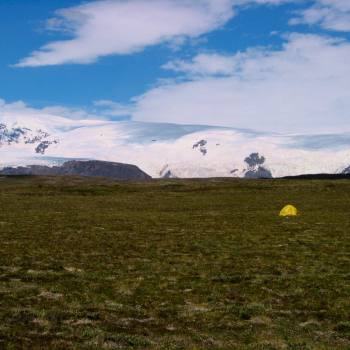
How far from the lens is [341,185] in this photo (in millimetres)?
134375

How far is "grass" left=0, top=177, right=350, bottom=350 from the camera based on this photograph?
18188mm

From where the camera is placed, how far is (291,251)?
37.5 m

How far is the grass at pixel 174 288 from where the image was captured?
1819 centimetres

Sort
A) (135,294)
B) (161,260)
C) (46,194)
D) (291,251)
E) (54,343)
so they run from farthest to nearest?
(46,194), (291,251), (161,260), (135,294), (54,343)

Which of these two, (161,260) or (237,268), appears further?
(161,260)

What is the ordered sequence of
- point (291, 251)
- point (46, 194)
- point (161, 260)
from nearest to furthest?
point (161, 260) < point (291, 251) < point (46, 194)

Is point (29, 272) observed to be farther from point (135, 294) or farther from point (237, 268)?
point (237, 268)

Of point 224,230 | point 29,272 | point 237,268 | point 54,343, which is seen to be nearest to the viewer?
point 54,343

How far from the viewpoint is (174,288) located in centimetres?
2575

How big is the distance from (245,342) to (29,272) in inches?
589

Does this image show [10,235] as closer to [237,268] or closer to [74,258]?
[74,258]

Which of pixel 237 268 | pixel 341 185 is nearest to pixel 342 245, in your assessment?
pixel 237 268

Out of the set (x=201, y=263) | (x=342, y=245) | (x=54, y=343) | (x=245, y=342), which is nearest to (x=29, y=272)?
(x=201, y=263)

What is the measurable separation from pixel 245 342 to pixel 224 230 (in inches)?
1260
